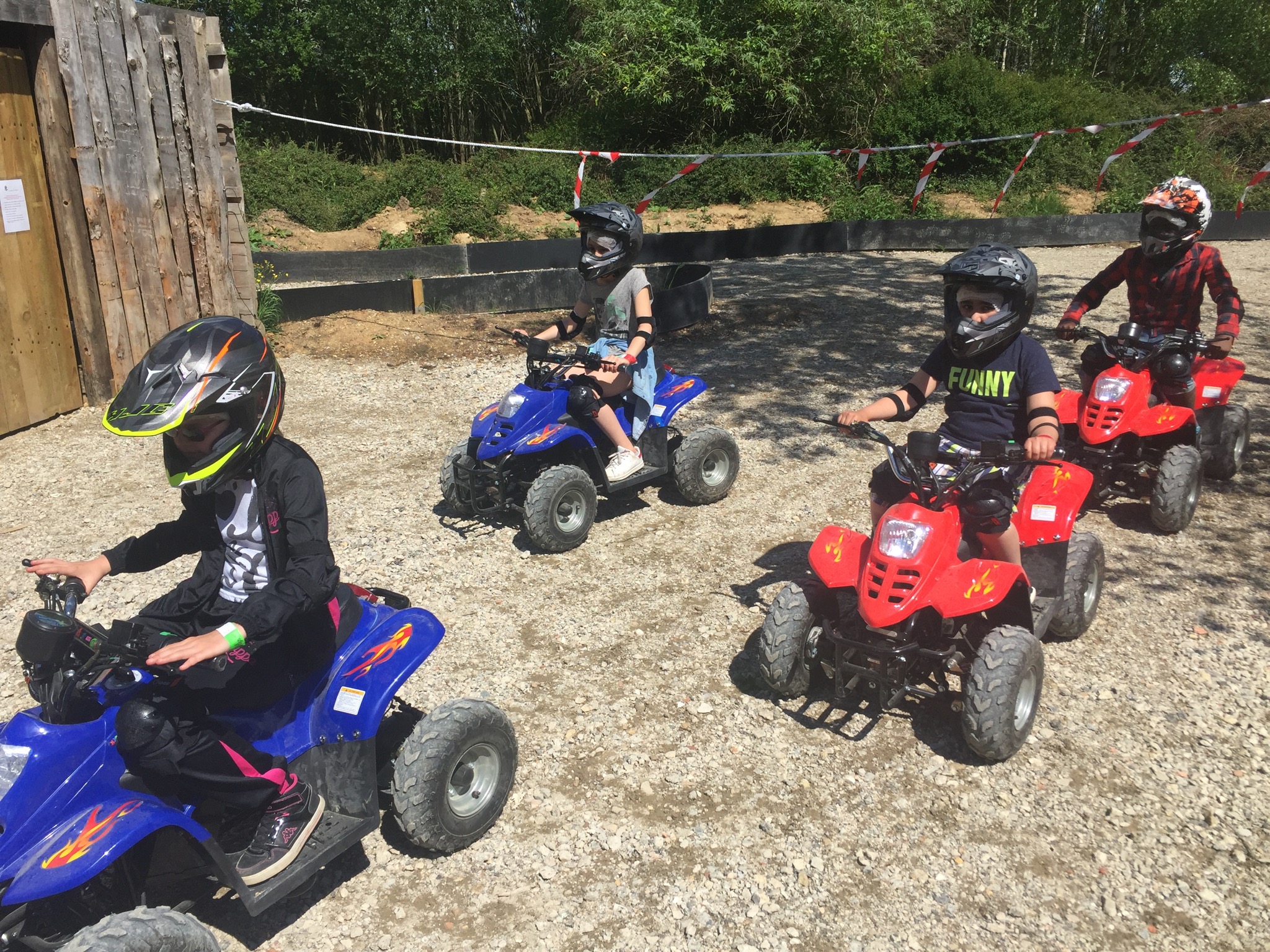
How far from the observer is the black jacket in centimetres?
267

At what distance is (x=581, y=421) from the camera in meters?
5.91

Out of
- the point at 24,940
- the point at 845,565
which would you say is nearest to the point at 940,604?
the point at 845,565

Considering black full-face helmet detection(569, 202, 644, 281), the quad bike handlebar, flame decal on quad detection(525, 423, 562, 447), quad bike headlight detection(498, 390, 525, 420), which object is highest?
black full-face helmet detection(569, 202, 644, 281)

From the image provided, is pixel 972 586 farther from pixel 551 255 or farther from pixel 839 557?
pixel 551 255

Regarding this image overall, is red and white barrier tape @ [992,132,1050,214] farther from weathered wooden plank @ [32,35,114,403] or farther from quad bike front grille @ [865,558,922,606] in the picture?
weathered wooden plank @ [32,35,114,403]

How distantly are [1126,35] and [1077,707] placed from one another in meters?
28.9

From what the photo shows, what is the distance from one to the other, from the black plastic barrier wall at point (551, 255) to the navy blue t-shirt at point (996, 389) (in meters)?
7.78

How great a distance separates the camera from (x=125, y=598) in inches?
204

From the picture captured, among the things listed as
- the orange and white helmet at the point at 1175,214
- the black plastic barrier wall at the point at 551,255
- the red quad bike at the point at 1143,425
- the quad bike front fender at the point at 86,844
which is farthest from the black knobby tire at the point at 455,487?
the black plastic barrier wall at the point at 551,255

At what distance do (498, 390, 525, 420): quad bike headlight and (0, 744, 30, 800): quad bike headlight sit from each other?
3489 mm

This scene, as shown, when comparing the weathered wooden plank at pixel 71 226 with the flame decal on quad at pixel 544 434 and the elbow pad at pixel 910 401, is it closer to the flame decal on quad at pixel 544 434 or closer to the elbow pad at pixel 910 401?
the flame decal on quad at pixel 544 434

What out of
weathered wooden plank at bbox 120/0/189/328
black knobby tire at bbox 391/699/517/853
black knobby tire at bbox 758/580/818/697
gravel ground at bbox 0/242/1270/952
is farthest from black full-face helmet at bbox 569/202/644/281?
weathered wooden plank at bbox 120/0/189/328

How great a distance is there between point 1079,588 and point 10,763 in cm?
421

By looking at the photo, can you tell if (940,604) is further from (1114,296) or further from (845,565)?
(1114,296)
